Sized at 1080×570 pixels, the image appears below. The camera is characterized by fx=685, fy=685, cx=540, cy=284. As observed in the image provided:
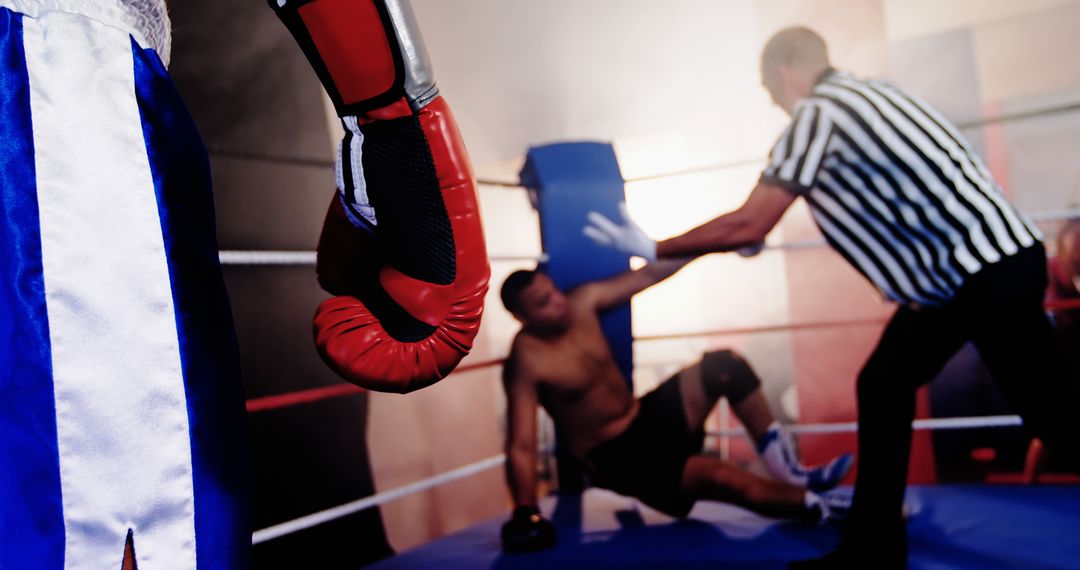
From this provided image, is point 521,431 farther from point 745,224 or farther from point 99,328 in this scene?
A: point 99,328

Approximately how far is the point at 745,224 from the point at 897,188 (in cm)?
27

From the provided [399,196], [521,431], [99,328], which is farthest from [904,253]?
[99,328]

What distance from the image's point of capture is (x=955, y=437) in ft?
9.18

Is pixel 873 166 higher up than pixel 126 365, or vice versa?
pixel 873 166

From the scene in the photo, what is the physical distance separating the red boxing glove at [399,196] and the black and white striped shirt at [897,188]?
3.14ft

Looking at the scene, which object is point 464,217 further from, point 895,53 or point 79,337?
point 895,53

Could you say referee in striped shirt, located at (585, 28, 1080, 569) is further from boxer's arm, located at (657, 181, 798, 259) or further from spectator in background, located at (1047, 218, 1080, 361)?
spectator in background, located at (1047, 218, 1080, 361)

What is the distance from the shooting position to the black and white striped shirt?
118 cm

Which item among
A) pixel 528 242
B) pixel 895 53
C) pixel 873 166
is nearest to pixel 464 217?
pixel 873 166

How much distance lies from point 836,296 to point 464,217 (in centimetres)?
260

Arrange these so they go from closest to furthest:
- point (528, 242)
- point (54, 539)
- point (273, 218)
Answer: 1. point (54, 539)
2. point (273, 218)
3. point (528, 242)

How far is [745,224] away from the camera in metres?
1.35

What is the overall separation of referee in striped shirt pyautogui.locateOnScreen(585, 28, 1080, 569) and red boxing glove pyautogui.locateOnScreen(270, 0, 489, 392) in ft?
3.10

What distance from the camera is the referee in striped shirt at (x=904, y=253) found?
3.63 feet
